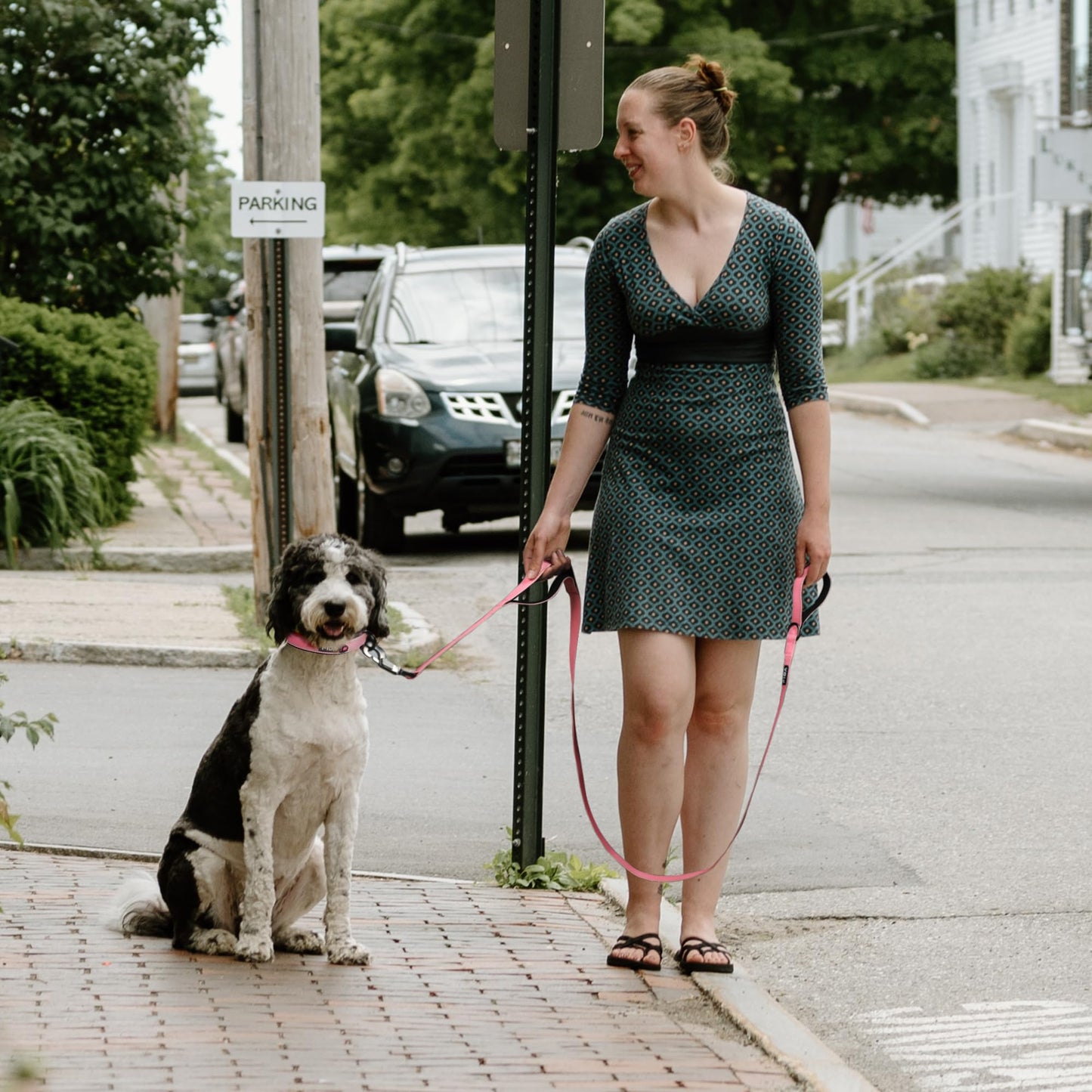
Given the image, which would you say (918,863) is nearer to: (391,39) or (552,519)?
(552,519)

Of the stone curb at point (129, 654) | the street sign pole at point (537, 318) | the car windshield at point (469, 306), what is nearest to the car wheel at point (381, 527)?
the car windshield at point (469, 306)

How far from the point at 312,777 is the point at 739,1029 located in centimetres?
113

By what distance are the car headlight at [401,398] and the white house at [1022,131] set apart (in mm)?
19706

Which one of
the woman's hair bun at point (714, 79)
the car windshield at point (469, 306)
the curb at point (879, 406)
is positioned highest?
the woman's hair bun at point (714, 79)

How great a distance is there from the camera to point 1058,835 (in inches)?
257

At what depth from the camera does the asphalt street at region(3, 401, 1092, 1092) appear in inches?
191

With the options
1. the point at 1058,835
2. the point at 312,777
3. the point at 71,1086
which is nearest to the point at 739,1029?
the point at 312,777

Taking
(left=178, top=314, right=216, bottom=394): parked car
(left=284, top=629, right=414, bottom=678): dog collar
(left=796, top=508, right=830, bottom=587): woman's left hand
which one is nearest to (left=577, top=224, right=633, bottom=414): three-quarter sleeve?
(left=796, top=508, right=830, bottom=587): woman's left hand

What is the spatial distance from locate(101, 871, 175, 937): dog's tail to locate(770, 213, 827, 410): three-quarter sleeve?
1958 mm

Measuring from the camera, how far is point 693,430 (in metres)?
4.77

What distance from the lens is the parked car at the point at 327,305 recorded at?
2273 centimetres

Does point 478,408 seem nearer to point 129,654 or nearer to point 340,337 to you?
point 340,337

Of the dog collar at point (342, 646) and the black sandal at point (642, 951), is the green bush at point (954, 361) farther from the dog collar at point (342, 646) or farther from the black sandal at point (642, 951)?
the dog collar at point (342, 646)

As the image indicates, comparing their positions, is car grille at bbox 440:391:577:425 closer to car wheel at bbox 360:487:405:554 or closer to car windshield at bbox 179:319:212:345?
car wheel at bbox 360:487:405:554
